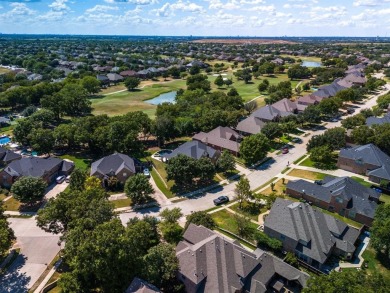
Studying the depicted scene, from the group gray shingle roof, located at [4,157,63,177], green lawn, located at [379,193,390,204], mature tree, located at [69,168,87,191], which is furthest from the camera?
gray shingle roof, located at [4,157,63,177]

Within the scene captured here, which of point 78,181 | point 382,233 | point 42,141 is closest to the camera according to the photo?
point 382,233

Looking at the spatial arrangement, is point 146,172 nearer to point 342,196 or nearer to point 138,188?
point 138,188

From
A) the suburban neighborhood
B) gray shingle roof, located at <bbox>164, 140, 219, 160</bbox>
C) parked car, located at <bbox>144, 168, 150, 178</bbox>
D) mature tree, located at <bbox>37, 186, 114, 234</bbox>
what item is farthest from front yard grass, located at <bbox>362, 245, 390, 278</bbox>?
parked car, located at <bbox>144, 168, 150, 178</bbox>

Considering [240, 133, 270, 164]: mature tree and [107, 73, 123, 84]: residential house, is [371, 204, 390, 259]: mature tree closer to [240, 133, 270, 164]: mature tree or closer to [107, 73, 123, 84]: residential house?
[240, 133, 270, 164]: mature tree

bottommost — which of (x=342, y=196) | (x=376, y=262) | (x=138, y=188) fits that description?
(x=376, y=262)

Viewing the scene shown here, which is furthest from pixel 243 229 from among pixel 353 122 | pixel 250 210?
pixel 353 122

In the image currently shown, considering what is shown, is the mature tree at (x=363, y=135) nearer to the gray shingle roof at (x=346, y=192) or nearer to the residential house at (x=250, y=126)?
the gray shingle roof at (x=346, y=192)
